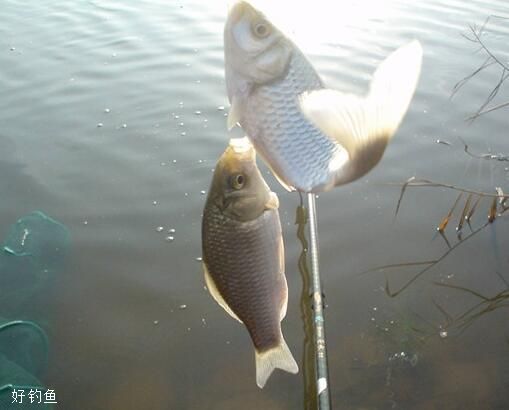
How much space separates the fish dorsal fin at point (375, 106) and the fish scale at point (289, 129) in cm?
23

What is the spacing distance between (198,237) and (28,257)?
146 cm

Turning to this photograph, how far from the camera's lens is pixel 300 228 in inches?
197

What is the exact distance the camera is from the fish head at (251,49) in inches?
53.9

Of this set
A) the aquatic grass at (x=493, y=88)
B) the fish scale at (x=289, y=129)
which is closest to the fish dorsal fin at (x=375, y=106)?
the fish scale at (x=289, y=129)

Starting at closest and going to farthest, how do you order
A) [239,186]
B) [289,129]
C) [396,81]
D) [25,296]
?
[396,81] → [289,129] → [239,186] → [25,296]

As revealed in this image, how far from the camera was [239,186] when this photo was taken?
64.2 inches

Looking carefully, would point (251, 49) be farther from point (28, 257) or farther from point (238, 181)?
point (28, 257)

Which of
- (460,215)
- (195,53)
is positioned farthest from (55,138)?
(460,215)

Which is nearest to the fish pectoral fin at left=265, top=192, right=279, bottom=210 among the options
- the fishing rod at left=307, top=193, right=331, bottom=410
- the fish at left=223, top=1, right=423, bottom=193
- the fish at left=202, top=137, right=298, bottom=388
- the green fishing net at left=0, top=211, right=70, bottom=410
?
the fish at left=202, top=137, right=298, bottom=388

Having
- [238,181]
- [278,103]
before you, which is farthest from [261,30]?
[238,181]

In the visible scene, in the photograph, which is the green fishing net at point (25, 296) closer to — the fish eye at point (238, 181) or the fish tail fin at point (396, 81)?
the fish eye at point (238, 181)

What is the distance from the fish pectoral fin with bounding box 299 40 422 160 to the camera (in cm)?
97

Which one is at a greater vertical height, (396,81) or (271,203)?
(396,81)

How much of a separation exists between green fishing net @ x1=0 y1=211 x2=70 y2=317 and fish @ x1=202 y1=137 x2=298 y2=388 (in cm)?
328
